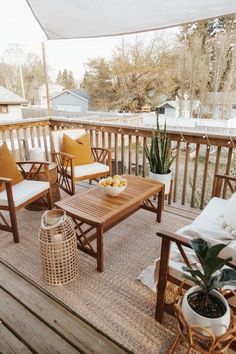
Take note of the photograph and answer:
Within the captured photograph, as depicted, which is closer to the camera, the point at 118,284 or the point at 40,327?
the point at 40,327

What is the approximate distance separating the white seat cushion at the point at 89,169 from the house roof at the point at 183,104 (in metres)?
1.74

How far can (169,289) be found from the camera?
70.9 inches

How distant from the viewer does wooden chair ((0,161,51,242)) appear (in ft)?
7.25

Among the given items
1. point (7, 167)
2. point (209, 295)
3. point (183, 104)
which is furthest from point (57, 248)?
point (183, 104)

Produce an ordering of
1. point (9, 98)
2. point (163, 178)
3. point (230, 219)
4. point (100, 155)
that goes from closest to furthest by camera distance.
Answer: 1. point (230, 219)
2. point (163, 178)
3. point (100, 155)
4. point (9, 98)

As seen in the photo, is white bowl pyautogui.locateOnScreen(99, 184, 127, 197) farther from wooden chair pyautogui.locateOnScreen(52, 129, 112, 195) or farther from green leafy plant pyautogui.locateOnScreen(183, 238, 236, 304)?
green leafy plant pyautogui.locateOnScreen(183, 238, 236, 304)

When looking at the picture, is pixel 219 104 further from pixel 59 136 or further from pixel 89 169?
pixel 59 136

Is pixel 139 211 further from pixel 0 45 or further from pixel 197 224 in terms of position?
pixel 0 45

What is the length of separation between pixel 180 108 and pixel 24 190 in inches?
118

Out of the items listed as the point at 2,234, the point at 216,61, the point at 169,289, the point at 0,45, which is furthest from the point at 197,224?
the point at 0,45

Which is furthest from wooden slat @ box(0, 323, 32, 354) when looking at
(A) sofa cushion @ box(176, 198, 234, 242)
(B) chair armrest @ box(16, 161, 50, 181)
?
(B) chair armrest @ box(16, 161, 50, 181)

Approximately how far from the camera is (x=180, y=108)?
13.9ft

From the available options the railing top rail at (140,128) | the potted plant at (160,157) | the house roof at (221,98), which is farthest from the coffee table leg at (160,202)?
the house roof at (221,98)

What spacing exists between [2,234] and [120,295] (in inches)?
56.5
